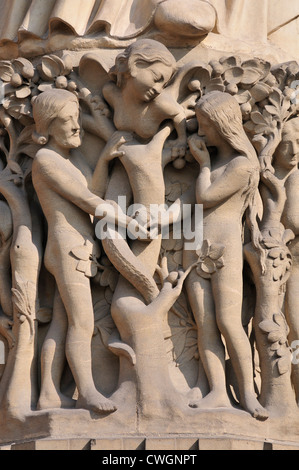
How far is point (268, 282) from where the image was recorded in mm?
10508

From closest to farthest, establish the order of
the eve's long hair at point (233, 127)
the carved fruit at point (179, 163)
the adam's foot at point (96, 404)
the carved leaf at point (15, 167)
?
the adam's foot at point (96, 404) → the eve's long hair at point (233, 127) → the carved fruit at point (179, 163) → the carved leaf at point (15, 167)

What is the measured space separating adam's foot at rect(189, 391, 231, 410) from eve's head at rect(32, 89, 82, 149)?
1836 millimetres

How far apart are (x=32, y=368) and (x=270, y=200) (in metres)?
1.91

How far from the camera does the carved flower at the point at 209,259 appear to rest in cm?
1040

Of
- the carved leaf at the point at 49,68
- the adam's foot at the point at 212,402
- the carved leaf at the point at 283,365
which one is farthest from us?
the carved leaf at the point at 49,68

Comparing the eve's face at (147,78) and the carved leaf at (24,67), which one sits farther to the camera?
the carved leaf at (24,67)

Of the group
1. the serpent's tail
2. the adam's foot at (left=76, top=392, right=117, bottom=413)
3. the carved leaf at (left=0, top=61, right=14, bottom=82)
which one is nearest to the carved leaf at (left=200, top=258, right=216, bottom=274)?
the serpent's tail

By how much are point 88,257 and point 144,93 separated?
3.65ft

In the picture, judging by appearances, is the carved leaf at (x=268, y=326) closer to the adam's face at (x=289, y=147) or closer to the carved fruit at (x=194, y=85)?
the adam's face at (x=289, y=147)

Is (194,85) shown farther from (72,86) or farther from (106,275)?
(106,275)

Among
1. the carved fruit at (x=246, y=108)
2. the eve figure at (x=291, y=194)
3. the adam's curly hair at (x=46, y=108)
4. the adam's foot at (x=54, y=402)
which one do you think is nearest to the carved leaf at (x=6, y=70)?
the adam's curly hair at (x=46, y=108)

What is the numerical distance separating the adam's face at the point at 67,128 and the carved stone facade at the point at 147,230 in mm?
10

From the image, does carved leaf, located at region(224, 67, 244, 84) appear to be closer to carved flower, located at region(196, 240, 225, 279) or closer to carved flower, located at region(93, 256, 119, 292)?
carved flower, located at region(196, 240, 225, 279)

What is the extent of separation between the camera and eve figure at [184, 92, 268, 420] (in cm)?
1029
